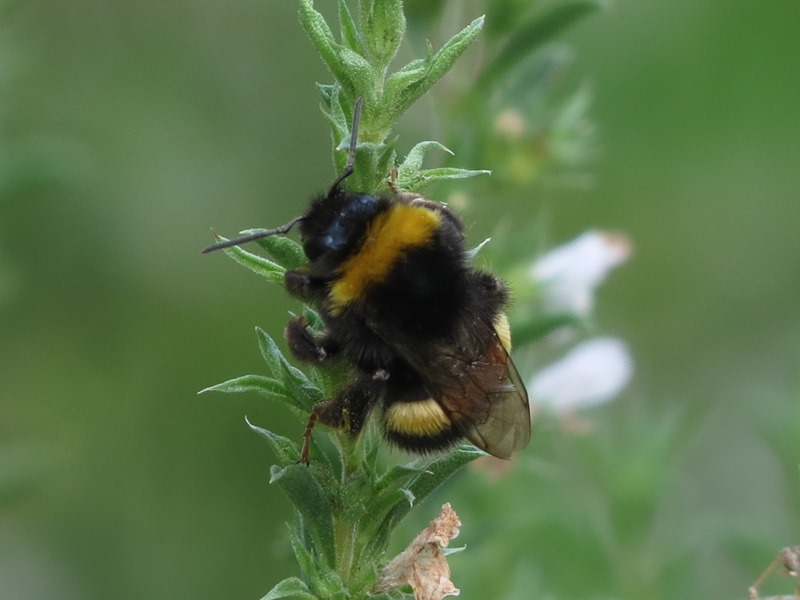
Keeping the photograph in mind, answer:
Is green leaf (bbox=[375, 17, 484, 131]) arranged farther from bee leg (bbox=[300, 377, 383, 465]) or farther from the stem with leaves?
bee leg (bbox=[300, 377, 383, 465])

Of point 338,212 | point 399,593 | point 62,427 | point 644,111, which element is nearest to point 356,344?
point 338,212

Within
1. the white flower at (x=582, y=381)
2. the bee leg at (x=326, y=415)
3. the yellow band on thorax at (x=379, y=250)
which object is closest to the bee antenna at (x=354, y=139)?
the yellow band on thorax at (x=379, y=250)

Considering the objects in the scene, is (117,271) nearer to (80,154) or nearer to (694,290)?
(80,154)

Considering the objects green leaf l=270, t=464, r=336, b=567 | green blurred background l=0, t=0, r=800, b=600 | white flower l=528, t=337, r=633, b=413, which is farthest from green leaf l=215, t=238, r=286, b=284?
white flower l=528, t=337, r=633, b=413

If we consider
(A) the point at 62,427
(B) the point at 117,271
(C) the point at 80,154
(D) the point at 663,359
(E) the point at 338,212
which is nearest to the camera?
(E) the point at 338,212

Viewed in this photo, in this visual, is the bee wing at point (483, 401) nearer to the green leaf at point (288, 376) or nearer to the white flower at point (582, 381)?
the green leaf at point (288, 376)

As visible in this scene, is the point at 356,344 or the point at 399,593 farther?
the point at 356,344
